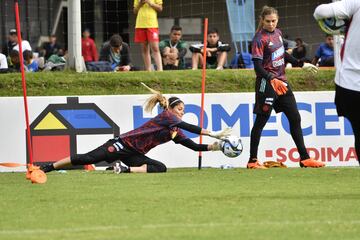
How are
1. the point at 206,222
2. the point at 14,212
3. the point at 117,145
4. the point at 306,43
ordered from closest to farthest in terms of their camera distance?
the point at 206,222
the point at 14,212
the point at 117,145
the point at 306,43

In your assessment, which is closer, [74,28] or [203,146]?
[203,146]

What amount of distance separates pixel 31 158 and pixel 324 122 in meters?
4.72

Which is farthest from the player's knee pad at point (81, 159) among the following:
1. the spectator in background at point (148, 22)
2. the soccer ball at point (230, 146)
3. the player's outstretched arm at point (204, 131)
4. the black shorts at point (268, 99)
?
the spectator in background at point (148, 22)

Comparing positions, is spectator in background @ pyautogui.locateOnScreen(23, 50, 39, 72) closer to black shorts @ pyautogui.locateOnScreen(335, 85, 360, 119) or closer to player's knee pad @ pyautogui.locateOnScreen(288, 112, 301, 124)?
player's knee pad @ pyautogui.locateOnScreen(288, 112, 301, 124)

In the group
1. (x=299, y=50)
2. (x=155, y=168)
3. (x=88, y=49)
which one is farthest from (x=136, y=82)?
(x=88, y=49)

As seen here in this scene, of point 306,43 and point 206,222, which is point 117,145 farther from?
point 306,43

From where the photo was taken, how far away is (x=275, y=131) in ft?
56.1

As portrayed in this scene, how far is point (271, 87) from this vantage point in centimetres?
1524

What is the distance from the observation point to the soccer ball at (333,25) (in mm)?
10398

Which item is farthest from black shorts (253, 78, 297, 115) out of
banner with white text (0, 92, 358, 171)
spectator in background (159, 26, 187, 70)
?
spectator in background (159, 26, 187, 70)

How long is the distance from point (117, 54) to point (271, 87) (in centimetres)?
538

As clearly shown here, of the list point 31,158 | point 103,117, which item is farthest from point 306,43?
point 31,158

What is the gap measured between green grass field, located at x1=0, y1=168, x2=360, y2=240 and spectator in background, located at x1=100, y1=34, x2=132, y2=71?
567cm

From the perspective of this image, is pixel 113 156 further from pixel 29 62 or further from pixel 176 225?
pixel 176 225
